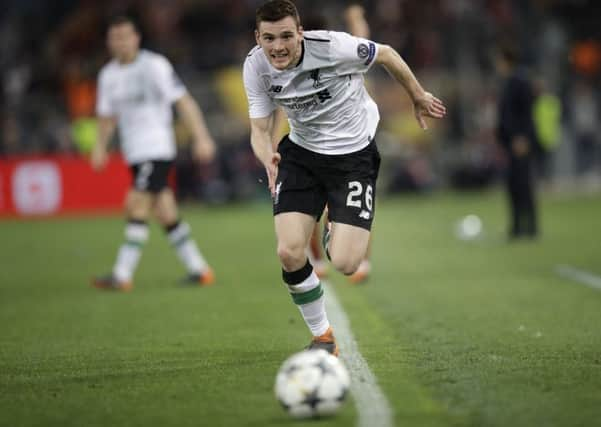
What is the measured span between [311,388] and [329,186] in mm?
2082

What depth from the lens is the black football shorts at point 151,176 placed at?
10.8 metres

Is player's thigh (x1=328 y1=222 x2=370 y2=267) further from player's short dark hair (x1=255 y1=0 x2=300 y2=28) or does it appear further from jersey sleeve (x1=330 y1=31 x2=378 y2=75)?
player's short dark hair (x1=255 y1=0 x2=300 y2=28)

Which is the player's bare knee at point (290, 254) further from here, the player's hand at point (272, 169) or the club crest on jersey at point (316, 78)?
the club crest on jersey at point (316, 78)

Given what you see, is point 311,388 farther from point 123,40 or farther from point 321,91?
point 123,40

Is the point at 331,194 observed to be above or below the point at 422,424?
above

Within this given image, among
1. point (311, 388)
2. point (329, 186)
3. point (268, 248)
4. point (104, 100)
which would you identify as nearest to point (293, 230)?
point (329, 186)

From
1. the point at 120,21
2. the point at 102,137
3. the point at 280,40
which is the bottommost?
the point at 102,137

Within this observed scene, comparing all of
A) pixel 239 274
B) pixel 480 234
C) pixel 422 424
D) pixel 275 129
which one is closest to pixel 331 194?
pixel 422 424

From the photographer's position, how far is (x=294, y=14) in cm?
629

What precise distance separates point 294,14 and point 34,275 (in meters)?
7.18

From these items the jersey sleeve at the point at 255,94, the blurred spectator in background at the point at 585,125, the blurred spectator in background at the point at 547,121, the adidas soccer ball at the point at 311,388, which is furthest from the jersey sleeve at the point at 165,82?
the blurred spectator in background at the point at 585,125

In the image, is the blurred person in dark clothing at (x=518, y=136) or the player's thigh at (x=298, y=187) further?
the blurred person in dark clothing at (x=518, y=136)

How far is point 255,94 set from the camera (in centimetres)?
674

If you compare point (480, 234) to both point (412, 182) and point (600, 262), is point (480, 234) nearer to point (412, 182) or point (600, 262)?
point (600, 262)
